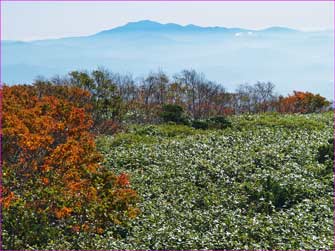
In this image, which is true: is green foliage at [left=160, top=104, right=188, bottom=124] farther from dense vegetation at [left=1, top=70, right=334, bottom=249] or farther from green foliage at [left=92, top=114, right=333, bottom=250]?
green foliage at [left=92, top=114, right=333, bottom=250]

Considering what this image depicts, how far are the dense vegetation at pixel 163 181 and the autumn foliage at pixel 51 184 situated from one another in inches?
1.0

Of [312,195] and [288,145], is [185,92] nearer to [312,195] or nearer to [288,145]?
[288,145]

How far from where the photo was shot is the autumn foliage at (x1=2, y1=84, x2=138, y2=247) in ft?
35.8

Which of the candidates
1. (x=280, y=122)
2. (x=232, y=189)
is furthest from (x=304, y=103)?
(x=232, y=189)

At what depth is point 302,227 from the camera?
12523mm

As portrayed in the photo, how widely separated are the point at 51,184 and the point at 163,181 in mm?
6255

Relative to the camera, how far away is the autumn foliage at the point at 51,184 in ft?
35.8

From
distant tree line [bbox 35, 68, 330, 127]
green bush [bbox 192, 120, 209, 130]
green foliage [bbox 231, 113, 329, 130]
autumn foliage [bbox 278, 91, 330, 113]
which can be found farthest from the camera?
autumn foliage [bbox 278, 91, 330, 113]

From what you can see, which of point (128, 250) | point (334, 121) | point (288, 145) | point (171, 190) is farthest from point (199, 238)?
point (334, 121)

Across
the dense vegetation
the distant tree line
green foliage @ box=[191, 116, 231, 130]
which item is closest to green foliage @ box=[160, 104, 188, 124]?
the dense vegetation

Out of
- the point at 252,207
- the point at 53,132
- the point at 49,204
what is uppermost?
the point at 53,132

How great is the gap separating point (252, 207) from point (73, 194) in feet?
19.0

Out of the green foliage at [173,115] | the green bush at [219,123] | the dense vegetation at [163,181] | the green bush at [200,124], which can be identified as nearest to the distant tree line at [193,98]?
the green foliage at [173,115]

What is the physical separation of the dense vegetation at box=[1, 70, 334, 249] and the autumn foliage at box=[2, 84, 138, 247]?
3 cm
